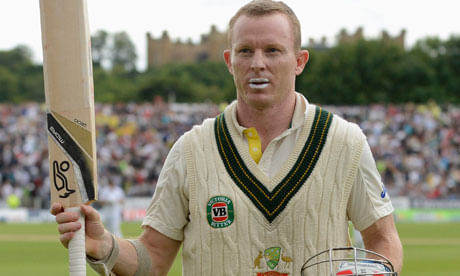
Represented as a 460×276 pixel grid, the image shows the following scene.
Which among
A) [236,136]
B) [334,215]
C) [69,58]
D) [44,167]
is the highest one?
[69,58]

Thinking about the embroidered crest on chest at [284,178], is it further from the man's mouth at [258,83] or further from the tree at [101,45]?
the tree at [101,45]

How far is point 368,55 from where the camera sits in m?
76.7

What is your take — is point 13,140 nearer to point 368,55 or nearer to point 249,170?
point 249,170

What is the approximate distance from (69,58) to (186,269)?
3.56 ft

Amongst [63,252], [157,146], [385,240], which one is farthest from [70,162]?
[157,146]

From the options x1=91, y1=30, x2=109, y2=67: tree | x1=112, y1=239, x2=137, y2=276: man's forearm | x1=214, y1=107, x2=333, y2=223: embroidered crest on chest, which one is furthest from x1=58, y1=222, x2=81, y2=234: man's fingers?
x1=91, y1=30, x2=109, y2=67: tree

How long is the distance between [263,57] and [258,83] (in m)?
0.11

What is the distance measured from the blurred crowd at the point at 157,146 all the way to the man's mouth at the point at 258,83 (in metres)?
25.7

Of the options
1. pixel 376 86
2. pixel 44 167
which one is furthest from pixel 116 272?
pixel 376 86

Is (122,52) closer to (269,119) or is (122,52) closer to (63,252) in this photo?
(63,252)

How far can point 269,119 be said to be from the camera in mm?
3623

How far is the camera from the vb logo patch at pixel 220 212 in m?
3.52

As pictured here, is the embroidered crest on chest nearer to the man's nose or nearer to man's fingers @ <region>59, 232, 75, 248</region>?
the man's nose

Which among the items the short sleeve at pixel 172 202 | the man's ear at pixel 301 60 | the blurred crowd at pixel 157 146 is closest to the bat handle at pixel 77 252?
the short sleeve at pixel 172 202
